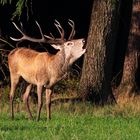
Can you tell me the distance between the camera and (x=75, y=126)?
11305 millimetres

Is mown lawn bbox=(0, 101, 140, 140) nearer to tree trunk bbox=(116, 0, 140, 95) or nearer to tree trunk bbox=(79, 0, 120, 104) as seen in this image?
tree trunk bbox=(79, 0, 120, 104)

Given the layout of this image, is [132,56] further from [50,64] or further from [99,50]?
[50,64]

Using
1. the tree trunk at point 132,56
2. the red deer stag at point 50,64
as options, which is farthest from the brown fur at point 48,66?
the tree trunk at point 132,56

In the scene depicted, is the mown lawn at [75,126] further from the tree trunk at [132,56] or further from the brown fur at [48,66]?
the tree trunk at [132,56]

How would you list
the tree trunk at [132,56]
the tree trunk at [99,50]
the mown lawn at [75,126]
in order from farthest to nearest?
1. the tree trunk at [132,56]
2. the tree trunk at [99,50]
3. the mown lawn at [75,126]

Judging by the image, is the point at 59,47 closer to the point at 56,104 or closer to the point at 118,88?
the point at 56,104

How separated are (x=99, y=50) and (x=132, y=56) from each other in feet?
6.40

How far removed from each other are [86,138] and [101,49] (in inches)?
234

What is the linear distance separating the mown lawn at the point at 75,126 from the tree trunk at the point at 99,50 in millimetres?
1705

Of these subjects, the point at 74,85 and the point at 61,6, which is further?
the point at 61,6

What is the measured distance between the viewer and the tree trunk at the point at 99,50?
15688mm

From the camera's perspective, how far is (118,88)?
683 inches

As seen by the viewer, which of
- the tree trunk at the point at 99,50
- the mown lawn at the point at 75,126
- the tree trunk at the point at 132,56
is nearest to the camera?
the mown lawn at the point at 75,126

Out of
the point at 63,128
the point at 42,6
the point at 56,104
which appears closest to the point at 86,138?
the point at 63,128
